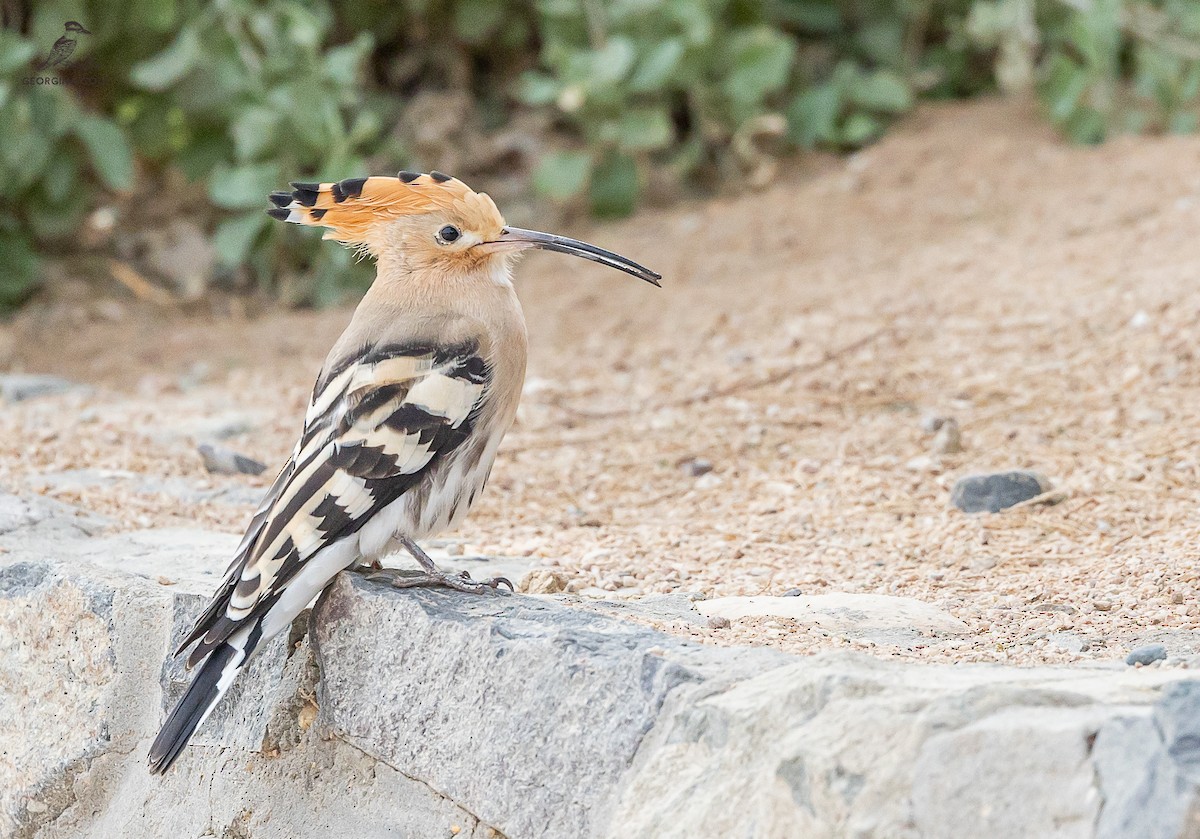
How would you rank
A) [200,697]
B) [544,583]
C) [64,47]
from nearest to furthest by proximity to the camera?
1. [200,697]
2. [544,583]
3. [64,47]

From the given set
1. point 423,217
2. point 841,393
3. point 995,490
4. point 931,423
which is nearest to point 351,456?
point 423,217

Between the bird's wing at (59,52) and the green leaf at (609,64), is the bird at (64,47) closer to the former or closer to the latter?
the bird's wing at (59,52)

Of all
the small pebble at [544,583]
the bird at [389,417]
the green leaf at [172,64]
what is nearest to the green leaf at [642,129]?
the green leaf at [172,64]

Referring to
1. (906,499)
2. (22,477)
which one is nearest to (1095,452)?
(906,499)

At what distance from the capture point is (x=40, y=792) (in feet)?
9.90

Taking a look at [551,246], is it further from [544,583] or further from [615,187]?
[615,187]

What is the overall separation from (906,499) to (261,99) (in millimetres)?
3489

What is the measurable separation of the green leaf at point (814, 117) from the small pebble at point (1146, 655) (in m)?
4.66

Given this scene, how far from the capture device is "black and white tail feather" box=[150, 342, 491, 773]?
2.61 m

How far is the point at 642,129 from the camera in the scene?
20.5 feet

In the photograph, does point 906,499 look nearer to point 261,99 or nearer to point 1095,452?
point 1095,452

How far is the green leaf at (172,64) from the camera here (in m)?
5.76

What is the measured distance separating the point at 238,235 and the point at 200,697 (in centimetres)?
377

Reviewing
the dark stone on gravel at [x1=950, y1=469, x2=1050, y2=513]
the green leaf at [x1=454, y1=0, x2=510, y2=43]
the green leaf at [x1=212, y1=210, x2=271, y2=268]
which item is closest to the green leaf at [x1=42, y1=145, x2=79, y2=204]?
the green leaf at [x1=212, y1=210, x2=271, y2=268]
